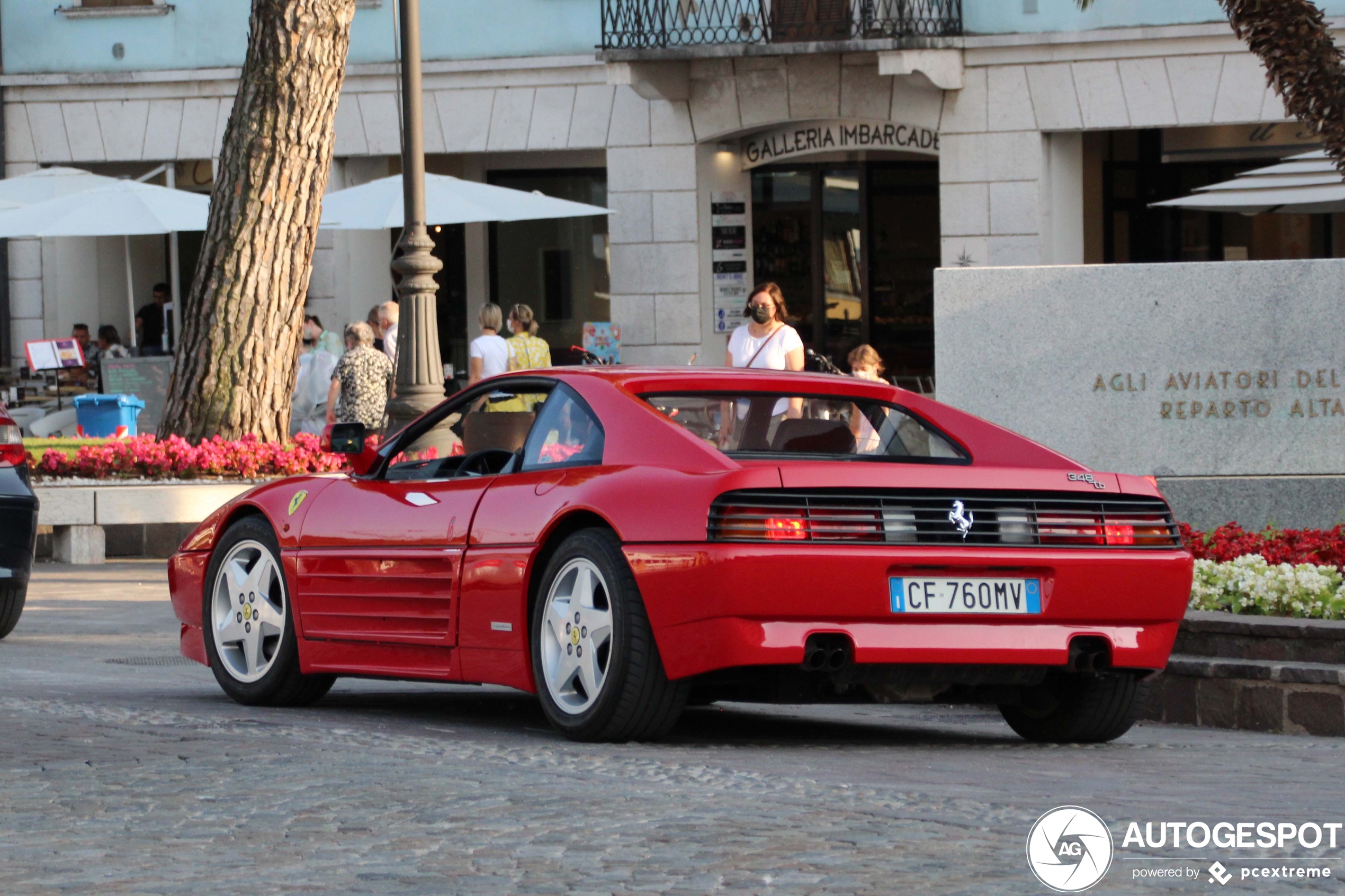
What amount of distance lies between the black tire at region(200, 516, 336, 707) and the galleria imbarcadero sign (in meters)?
17.6

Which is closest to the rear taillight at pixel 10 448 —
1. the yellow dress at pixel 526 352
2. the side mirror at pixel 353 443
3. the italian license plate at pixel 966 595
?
the side mirror at pixel 353 443

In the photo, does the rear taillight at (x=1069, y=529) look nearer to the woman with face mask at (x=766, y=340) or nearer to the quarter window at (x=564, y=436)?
the quarter window at (x=564, y=436)

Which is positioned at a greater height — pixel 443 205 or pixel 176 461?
pixel 443 205

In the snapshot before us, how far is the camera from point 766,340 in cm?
1530

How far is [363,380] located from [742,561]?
11584mm

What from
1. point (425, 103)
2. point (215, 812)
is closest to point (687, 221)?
point (425, 103)

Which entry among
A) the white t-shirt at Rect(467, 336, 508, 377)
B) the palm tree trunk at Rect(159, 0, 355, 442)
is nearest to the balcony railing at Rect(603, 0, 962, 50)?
the white t-shirt at Rect(467, 336, 508, 377)

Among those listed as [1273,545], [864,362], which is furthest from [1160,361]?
[1273,545]

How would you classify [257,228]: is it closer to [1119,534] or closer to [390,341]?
[390,341]

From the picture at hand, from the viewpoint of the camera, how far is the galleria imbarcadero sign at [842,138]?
25297 millimetres

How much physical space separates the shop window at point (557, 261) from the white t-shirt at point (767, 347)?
11613 mm

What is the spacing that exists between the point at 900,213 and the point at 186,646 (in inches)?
727

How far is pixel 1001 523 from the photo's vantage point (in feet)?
22.0

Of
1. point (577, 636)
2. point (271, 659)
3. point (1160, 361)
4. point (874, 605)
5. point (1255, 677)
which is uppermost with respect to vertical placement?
point (1160, 361)
